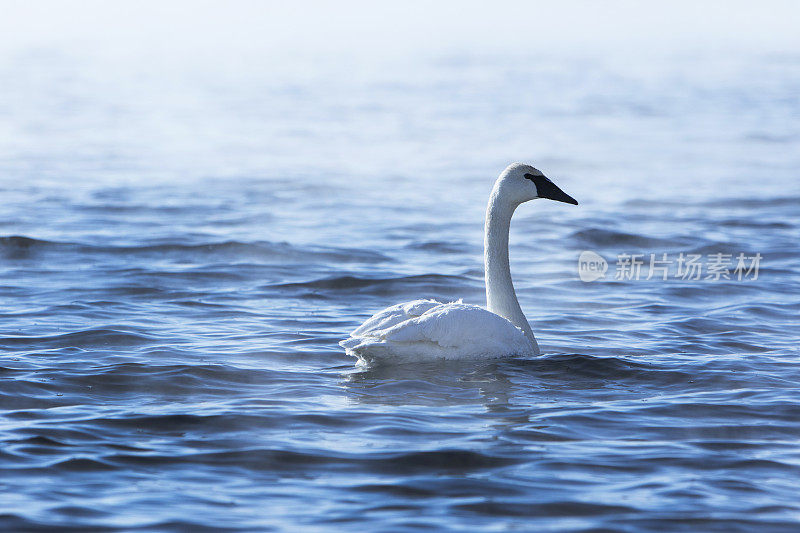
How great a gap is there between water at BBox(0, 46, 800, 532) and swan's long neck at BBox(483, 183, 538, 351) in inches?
20.0

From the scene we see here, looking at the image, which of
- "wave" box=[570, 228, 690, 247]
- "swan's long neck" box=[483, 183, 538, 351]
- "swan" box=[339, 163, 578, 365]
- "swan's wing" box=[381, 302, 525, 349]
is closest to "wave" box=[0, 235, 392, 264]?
"wave" box=[570, 228, 690, 247]

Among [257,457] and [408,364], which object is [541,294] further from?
[257,457]

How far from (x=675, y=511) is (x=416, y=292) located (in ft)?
23.2

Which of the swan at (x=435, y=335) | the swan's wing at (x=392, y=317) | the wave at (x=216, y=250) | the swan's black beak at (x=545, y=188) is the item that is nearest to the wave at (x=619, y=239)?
the wave at (x=216, y=250)

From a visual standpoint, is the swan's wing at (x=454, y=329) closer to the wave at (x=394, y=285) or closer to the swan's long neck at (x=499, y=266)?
the swan's long neck at (x=499, y=266)

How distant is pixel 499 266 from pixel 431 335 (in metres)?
1.30

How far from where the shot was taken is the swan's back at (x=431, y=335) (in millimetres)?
8711

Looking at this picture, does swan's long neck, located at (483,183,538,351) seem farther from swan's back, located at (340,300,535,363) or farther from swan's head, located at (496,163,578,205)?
swan's back, located at (340,300,535,363)

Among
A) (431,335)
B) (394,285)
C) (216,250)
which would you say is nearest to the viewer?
(431,335)

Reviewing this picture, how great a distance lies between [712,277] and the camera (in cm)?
1396

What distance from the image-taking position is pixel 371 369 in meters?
9.07

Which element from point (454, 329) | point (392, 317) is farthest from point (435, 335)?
point (392, 317)

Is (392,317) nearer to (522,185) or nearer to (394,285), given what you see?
(522,185)

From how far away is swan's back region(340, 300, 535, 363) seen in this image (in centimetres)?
871
